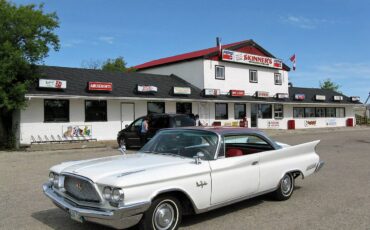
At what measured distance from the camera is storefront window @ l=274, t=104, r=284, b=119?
36000 millimetres

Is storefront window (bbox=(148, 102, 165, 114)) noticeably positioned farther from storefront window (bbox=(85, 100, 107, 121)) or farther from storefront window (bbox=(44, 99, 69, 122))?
storefront window (bbox=(44, 99, 69, 122))

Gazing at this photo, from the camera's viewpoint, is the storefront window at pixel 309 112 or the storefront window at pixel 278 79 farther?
the storefront window at pixel 309 112

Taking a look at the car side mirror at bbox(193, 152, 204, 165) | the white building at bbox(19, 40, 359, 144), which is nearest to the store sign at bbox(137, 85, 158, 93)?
the white building at bbox(19, 40, 359, 144)

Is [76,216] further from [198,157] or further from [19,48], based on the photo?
[19,48]

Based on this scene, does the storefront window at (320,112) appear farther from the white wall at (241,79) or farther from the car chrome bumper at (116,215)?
the car chrome bumper at (116,215)

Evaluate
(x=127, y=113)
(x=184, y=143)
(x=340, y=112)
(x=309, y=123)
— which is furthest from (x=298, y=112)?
(x=184, y=143)

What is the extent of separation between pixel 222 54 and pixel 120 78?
8.92 metres

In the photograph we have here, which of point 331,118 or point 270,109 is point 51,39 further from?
point 331,118

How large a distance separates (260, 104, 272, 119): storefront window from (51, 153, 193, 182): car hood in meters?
29.2

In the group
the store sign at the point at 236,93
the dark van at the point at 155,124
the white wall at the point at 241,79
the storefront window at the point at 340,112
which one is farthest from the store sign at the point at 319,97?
the dark van at the point at 155,124

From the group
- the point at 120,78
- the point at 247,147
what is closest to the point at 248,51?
the point at 120,78

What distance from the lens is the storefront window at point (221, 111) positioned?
100 feet

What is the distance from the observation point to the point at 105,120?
24.1 m

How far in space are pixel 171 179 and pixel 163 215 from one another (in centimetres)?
47
